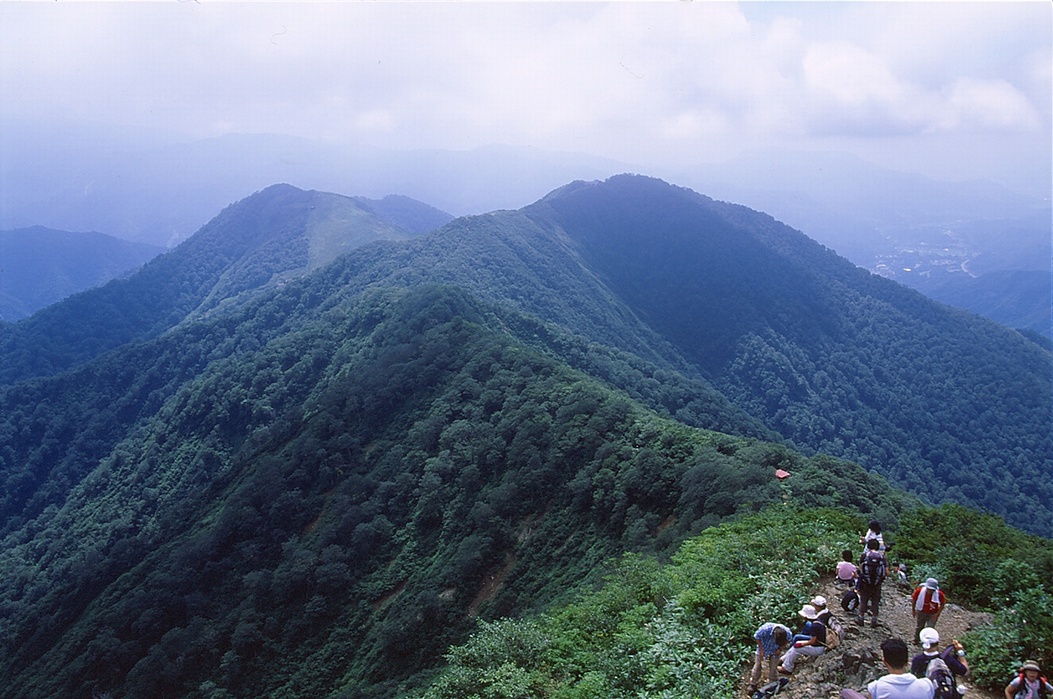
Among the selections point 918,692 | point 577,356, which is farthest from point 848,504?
point 577,356

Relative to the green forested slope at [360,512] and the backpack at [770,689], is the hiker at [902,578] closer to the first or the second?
the backpack at [770,689]

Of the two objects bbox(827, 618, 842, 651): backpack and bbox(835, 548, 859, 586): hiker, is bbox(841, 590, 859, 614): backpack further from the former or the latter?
bbox(827, 618, 842, 651): backpack

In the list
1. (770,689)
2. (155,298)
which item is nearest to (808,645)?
(770,689)

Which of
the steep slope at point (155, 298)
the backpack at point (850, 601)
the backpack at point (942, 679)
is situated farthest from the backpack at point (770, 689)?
the steep slope at point (155, 298)

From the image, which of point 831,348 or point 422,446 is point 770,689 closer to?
point 422,446

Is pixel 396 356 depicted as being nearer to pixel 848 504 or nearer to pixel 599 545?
pixel 599 545
